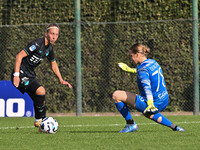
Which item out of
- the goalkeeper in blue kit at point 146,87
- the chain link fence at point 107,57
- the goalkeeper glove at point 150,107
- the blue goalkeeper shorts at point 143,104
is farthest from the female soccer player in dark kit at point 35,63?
the chain link fence at point 107,57

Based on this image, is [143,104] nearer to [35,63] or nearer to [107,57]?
[35,63]

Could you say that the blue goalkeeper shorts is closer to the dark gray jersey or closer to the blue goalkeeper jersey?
the blue goalkeeper jersey

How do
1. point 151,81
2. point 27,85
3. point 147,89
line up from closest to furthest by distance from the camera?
1. point 147,89
2. point 151,81
3. point 27,85

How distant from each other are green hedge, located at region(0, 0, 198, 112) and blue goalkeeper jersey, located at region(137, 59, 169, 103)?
519cm

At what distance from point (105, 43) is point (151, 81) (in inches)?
220

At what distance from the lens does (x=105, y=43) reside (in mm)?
13000

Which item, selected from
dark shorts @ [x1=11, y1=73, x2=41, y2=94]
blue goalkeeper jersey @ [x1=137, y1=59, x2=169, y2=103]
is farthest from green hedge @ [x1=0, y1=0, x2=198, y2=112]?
blue goalkeeper jersey @ [x1=137, y1=59, x2=169, y2=103]

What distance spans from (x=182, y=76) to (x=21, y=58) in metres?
5.44

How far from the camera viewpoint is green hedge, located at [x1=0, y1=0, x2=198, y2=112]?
1280 centimetres

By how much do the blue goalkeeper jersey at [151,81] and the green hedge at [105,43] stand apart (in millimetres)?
5194

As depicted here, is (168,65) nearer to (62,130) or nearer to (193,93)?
(193,93)

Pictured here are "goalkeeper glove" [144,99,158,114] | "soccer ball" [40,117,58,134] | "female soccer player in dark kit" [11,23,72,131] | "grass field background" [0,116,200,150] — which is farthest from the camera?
"female soccer player in dark kit" [11,23,72,131]

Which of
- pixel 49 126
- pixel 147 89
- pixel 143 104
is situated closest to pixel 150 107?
pixel 147 89

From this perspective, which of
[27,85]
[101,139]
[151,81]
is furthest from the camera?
[27,85]
